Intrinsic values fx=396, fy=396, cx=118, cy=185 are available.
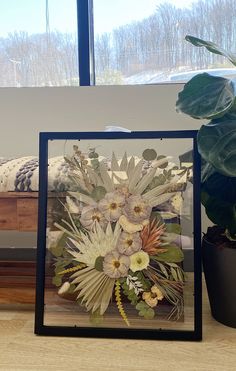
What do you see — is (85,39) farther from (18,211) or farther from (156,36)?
(18,211)

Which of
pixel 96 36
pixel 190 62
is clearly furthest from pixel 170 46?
pixel 96 36

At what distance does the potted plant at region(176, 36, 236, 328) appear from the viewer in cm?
94

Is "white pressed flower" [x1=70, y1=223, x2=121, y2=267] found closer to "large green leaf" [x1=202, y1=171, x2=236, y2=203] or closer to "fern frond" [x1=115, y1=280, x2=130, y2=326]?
"fern frond" [x1=115, y1=280, x2=130, y2=326]

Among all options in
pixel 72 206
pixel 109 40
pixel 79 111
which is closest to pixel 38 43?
pixel 109 40

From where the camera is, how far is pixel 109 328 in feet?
3.33

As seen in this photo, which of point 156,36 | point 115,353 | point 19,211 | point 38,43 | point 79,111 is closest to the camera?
point 115,353

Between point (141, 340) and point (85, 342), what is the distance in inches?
5.5

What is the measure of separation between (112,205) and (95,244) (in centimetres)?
11

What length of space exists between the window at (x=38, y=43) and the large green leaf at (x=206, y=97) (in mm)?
1330

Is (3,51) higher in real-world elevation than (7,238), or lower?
higher

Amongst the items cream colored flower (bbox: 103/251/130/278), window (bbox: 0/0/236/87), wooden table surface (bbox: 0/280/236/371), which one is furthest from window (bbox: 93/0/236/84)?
wooden table surface (bbox: 0/280/236/371)

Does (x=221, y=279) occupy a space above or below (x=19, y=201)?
below

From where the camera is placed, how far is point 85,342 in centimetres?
99

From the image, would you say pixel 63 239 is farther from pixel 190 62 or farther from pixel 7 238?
pixel 190 62
